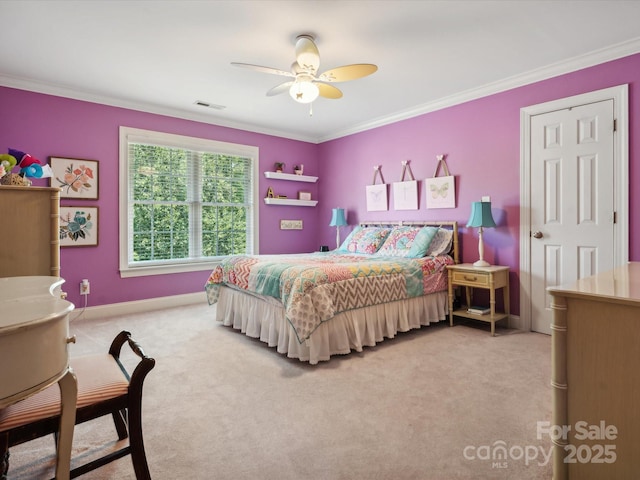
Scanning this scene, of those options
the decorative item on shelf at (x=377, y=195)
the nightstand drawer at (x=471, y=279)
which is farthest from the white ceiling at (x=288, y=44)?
the nightstand drawer at (x=471, y=279)

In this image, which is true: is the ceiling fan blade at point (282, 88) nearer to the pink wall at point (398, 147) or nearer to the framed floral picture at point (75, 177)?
the pink wall at point (398, 147)

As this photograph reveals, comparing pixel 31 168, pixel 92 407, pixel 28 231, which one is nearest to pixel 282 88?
pixel 31 168

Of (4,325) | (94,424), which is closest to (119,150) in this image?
(94,424)

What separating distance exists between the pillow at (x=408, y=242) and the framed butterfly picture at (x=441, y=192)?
1.38ft

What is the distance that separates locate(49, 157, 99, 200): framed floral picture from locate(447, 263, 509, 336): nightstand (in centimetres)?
426

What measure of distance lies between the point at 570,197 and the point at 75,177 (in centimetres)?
528

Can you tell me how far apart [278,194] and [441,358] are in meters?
3.82

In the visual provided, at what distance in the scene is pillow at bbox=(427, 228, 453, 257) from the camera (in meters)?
4.21

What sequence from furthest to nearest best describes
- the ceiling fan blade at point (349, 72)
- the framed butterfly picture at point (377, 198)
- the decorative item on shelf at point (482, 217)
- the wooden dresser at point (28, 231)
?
the framed butterfly picture at point (377, 198)
the decorative item on shelf at point (482, 217)
the ceiling fan blade at point (349, 72)
the wooden dresser at point (28, 231)

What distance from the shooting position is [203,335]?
11.8 feet

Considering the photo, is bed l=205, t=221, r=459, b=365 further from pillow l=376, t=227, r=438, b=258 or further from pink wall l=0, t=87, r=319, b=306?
pink wall l=0, t=87, r=319, b=306

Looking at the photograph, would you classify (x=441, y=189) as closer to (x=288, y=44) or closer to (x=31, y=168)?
(x=288, y=44)

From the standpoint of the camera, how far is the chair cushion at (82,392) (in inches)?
46.6

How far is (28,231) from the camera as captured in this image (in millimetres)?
1813
